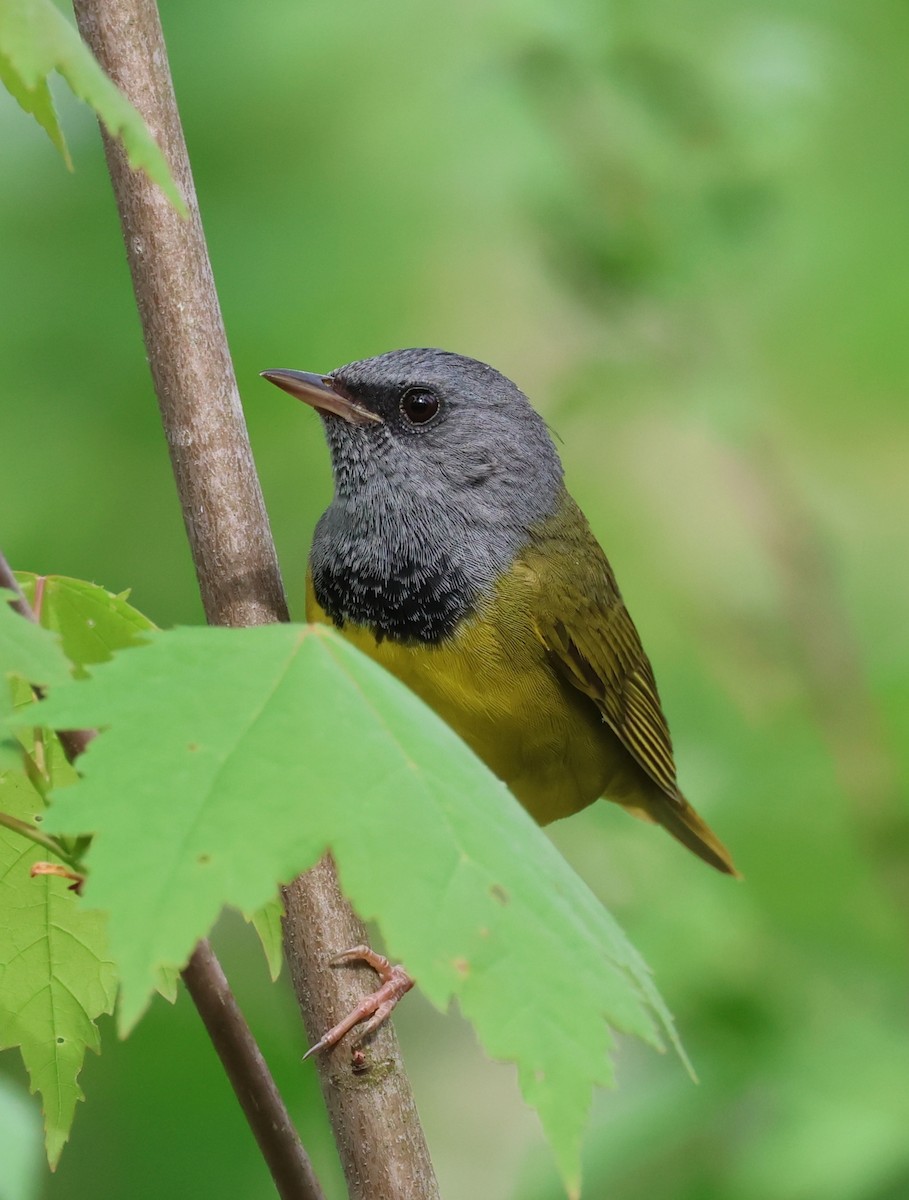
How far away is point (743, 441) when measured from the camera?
156 inches

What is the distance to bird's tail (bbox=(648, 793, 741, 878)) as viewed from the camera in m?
4.57

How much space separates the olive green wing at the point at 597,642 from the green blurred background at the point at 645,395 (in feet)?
0.52

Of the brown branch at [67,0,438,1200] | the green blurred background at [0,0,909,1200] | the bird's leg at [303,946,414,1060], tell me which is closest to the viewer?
the bird's leg at [303,946,414,1060]

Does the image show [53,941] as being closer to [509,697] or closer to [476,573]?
[509,697]

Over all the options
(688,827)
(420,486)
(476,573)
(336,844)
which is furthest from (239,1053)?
(688,827)

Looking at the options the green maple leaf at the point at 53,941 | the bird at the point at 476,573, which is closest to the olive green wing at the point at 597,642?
the bird at the point at 476,573

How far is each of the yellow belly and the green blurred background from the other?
0.29 metres

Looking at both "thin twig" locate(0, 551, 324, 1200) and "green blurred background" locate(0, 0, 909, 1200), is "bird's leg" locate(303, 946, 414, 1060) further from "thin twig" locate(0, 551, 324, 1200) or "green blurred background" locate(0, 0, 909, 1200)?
"green blurred background" locate(0, 0, 909, 1200)

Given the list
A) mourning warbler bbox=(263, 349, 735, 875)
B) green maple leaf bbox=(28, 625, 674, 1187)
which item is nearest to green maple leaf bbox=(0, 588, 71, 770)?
green maple leaf bbox=(28, 625, 674, 1187)

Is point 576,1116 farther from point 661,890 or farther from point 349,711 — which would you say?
point 661,890

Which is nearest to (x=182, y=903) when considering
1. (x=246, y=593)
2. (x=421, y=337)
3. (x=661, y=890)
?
(x=246, y=593)

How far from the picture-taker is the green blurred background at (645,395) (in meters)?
3.41

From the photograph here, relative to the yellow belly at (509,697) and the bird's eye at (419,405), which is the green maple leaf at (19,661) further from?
the bird's eye at (419,405)

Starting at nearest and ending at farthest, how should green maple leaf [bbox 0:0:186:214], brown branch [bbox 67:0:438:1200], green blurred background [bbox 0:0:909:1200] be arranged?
green maple leaf [bbox 0:0:186:214] → brown branch [bbox 67:0:438:1200] → green blurred background [bbox 0:0:909:1200]
